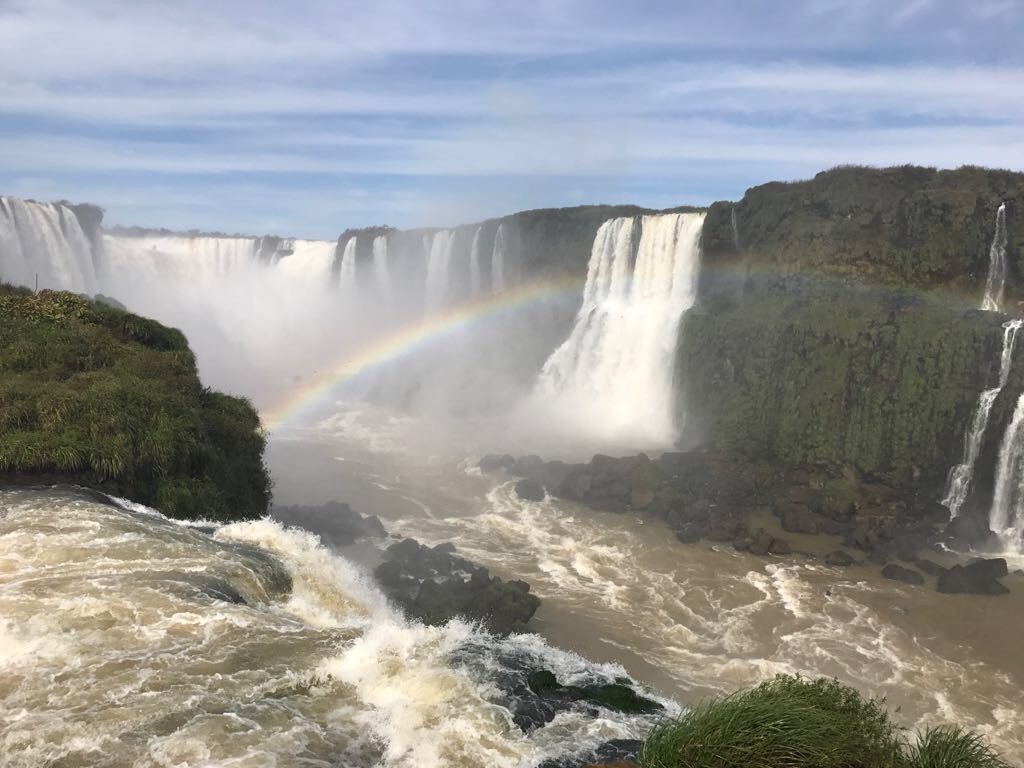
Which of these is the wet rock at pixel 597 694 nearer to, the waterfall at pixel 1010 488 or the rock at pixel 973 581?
the rock at pixel 973 581

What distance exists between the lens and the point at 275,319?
56688 millimetres

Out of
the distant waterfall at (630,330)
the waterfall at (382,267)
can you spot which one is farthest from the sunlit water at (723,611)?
the waterfall at (382,267)

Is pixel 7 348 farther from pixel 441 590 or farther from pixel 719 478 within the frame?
pixel 719 478

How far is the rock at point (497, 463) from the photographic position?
97.1 feet

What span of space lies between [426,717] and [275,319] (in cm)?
5355

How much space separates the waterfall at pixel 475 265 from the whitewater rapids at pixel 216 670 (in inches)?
1549

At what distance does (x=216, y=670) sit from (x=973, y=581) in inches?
749

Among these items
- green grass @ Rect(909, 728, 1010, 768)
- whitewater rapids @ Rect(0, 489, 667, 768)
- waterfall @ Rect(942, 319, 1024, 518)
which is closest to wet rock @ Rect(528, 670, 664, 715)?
whitewater rapids @ Rect(0, 489, 667, 768)

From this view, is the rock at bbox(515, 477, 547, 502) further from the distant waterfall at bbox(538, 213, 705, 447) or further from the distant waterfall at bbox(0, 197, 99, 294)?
the distant waterfall at bbox(0, 197, 99, 294)

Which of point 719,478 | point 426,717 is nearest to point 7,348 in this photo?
point 426,717

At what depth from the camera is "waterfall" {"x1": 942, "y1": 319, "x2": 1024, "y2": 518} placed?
22.9 metres

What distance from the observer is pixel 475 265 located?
48.7m

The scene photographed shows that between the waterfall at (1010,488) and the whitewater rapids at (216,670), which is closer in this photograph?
the whitewater rapids at (216,670)

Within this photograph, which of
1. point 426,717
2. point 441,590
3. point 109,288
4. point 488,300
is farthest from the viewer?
point 109,288
